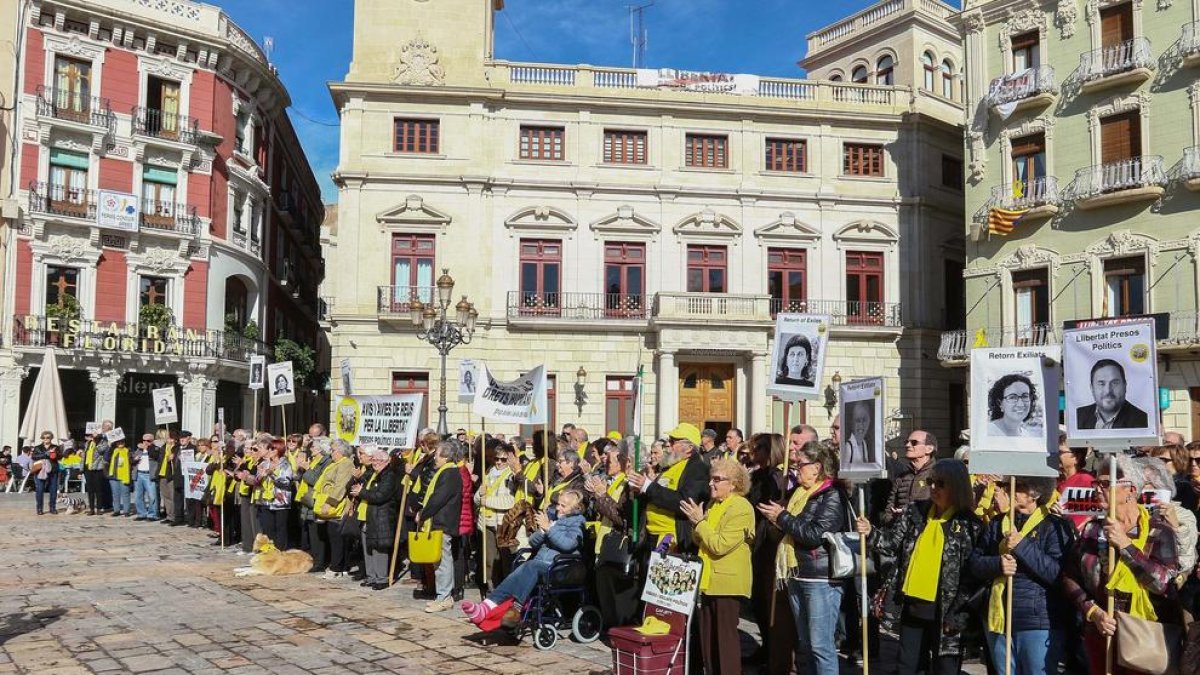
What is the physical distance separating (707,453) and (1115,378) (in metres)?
5.97

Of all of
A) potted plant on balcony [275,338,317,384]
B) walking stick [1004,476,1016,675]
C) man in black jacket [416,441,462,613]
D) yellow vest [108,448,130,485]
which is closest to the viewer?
walking stick [1004,476,1016,675]

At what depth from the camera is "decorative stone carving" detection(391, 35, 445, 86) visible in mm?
29453

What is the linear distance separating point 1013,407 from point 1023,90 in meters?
22.6

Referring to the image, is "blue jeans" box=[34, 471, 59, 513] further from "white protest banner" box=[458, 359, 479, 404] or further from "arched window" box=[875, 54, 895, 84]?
"arched window" box=[875, 54, 895, 84]

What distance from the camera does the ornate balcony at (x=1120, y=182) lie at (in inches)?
930

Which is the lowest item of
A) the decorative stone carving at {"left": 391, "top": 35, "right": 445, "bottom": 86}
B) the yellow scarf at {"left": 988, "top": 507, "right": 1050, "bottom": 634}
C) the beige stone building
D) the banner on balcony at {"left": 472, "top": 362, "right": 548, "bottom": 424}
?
the yellow scarf at {"left": 988, "top": 507, "right": 1050, "bottom": 634}

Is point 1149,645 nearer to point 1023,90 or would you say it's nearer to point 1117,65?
point 1117,65

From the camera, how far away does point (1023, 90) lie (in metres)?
26.2

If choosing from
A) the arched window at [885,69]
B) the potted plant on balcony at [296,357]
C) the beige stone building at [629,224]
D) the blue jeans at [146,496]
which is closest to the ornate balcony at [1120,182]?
the beige stone building at [629,224]

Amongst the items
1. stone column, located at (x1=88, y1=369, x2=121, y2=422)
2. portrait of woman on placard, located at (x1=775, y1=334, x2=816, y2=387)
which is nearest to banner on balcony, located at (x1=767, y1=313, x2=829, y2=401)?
portrait of woman on placard, located at (x1=775, y1=334, x2=816, y2=387)

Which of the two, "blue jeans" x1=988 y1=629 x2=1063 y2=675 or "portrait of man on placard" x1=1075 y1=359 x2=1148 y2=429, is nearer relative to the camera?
"blue jeans" x1=988 y1=629 x2=1063 y2=675

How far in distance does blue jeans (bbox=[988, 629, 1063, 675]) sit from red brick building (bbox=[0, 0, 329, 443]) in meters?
30.3

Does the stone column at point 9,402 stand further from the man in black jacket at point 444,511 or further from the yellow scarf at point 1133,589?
the yellow scarf at point 1133,589

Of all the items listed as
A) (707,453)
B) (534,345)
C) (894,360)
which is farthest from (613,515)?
(894,360)
